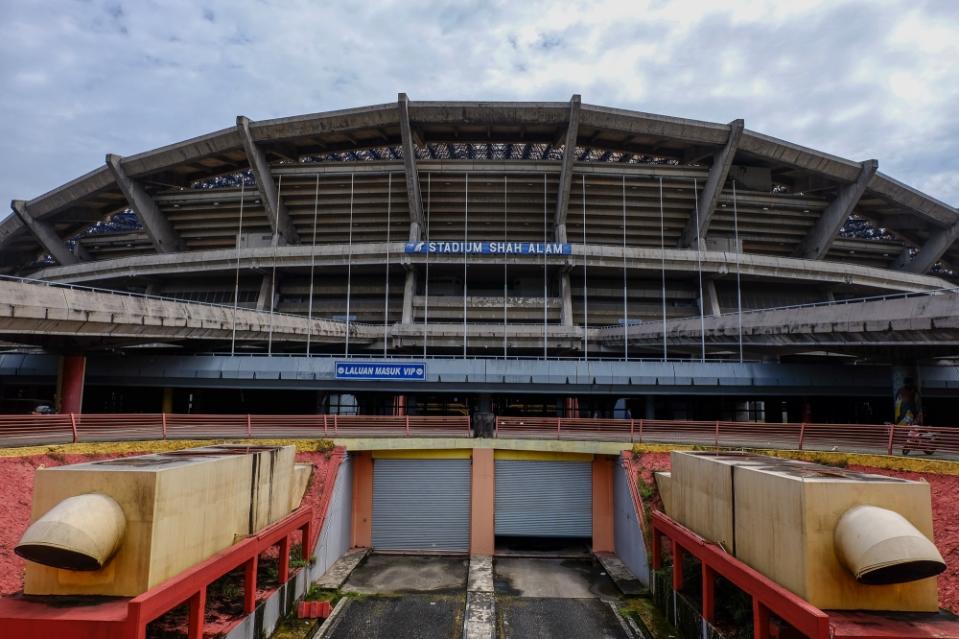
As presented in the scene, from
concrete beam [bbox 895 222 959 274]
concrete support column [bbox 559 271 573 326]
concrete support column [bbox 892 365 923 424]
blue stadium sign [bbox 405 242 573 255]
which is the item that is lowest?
concrete support column [bbox 892 365 923 424]

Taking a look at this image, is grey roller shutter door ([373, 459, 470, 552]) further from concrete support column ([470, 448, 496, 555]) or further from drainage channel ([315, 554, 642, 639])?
drainage channel ([315, 554, 642, 639])

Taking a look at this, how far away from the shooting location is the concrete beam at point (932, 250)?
51.4m

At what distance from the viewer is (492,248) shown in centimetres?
4638

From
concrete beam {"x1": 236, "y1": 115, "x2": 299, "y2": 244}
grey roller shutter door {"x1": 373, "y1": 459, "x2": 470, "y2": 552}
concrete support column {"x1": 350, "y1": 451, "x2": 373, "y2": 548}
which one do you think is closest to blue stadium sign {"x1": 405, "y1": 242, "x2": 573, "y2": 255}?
concrete beam {"x1": 236, "y1": 115, "x2": 299, "y2": 244}

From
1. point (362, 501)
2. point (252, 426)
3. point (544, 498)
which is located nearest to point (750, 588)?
point (544, 498)

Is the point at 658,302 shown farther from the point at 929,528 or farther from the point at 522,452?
the point at 929,528

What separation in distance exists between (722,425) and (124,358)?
108 feet

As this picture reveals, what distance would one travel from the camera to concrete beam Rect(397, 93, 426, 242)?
43.3 meters

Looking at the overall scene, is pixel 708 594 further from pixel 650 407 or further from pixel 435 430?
pixel 650 407

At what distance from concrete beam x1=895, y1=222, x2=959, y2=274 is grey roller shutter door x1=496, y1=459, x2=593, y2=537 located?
52.5 m

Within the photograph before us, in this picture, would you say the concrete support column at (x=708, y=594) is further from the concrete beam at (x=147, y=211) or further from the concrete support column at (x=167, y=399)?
the concrete beam at (x=147, y=211)

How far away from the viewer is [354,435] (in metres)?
21.6

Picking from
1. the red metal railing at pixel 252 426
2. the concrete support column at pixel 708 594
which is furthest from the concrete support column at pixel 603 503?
the concrete support column at pixel 708 594

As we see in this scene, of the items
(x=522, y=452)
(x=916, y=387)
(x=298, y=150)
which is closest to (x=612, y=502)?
(x=522, y=452)
